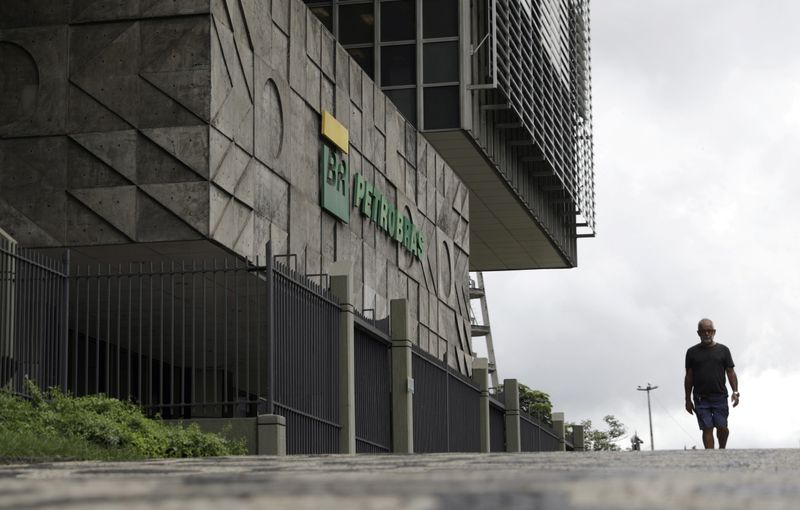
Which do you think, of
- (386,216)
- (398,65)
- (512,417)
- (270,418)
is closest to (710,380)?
(270,418)

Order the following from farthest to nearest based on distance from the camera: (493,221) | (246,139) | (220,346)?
(493,221), (220,346), (246,139)

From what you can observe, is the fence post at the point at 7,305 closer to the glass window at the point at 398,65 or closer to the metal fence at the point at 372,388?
the metal fence at the point at 372,388

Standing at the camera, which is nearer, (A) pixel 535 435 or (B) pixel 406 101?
(A) pixel 535 435

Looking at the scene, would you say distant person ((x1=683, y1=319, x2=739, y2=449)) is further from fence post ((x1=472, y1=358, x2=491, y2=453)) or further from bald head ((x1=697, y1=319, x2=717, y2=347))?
fence post ((x1=472, y1=358, x2=491, y2=453))

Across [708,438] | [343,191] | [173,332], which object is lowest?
[708,438]

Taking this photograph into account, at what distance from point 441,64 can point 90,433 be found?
89.6 feet

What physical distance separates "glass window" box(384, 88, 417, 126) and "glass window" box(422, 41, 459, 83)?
574 millimetres

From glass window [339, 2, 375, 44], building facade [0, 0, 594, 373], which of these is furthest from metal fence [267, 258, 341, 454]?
glass window [339, 2, 375, 44]

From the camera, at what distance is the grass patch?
12.6m

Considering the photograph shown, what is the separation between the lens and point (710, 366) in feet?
58.9

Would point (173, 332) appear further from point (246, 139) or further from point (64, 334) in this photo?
point (246, 139)

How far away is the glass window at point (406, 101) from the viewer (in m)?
40.0

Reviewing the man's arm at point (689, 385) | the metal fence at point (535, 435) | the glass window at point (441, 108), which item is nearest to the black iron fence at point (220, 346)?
the man's arm at point (689, 385)

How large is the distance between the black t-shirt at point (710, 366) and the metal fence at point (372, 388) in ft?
16.0
